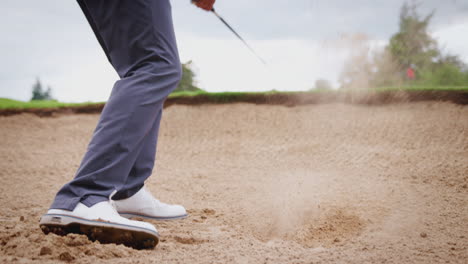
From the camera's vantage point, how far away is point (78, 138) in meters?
5.20

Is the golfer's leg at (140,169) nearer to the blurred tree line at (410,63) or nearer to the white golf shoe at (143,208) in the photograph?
the white golf shoe at (143,208)

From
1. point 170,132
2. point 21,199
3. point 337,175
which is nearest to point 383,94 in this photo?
point 337,175

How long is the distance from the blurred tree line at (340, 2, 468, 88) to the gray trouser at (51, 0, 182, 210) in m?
16.3

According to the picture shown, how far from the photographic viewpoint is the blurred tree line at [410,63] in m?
19.2

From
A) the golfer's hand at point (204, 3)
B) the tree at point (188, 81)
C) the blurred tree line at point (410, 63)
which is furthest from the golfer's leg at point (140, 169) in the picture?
the blurred tree line at point (410, 63)

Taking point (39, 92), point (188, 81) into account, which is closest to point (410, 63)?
point (188, 81)

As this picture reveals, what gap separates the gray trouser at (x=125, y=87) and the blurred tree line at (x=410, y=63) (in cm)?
1634

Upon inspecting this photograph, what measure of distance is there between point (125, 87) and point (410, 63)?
27.6 m

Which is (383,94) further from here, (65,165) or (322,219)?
(65,165)

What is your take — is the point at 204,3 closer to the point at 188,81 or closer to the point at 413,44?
the point at 188,81

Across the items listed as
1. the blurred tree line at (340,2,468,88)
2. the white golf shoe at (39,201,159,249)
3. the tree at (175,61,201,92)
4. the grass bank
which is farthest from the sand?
the blurred tree line at (340,2,468,88)

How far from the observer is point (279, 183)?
8.88ft

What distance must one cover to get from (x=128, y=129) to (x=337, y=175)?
2184 millimetres

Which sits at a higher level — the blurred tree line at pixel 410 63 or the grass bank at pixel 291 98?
the blurred tree line at pixel 410 63
